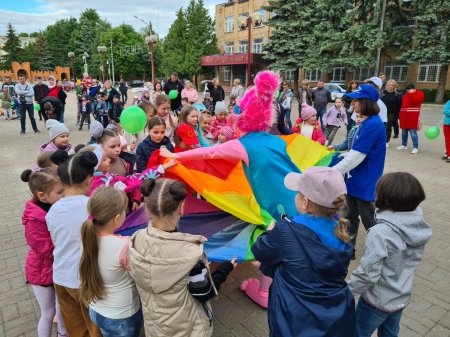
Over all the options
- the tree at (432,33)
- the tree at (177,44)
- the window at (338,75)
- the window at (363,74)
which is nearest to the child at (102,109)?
the tree at (432,33)

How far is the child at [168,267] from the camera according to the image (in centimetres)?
184

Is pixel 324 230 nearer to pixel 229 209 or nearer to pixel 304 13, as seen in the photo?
pixel 229 209

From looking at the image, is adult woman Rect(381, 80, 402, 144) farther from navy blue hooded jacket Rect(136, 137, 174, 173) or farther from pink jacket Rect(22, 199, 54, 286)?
pink jacket Rect(22, 199, 54, 286)

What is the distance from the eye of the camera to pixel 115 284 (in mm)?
2148

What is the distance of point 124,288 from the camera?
7.15 feet

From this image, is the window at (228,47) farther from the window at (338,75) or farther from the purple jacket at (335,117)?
the purple jacket at (335,117)

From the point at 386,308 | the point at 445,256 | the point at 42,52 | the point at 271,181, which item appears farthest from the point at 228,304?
the point at 42,52

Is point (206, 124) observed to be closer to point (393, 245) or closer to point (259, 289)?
point (259, 289)

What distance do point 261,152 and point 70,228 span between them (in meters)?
1.66

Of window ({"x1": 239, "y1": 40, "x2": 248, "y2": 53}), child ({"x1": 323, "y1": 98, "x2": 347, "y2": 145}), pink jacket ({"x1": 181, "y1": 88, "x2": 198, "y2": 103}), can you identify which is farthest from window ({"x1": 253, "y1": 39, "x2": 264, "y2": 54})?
child ({"x1": 323, "y1": 98, "x2": 347, "y2": 145})

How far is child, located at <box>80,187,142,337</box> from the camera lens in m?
2.04

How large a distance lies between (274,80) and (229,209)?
50.0 inches

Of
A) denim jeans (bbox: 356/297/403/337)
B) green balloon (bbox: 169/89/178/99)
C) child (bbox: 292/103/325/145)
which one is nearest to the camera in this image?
denim jeans (bbox: 356/297/403/337)

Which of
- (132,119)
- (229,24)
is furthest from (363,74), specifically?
(132,119)
